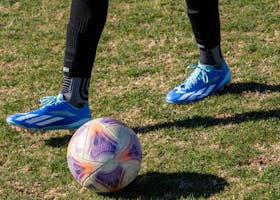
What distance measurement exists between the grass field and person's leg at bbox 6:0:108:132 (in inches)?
5.9

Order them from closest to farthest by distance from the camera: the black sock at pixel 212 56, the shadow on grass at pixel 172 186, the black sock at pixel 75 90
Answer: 1. the shadow on grass at pixel 172 186
2. the black sock at pixel 75 90
3. the black sock at pixel 212 56

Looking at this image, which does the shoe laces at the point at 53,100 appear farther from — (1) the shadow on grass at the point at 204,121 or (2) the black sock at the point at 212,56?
(2) the black sock at the point at 212,56

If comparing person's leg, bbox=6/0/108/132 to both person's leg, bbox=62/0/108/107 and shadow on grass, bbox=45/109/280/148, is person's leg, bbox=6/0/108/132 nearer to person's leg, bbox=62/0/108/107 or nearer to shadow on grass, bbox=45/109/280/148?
person's leg, bbox=62/0/108/107

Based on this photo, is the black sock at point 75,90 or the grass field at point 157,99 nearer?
the grass field at point 157,99

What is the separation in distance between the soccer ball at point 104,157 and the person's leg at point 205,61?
1.15m

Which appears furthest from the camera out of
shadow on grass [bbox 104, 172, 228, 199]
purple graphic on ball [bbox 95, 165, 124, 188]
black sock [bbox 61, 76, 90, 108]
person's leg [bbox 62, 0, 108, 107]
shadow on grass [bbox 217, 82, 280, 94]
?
shadow on grass [bbox 217, 82, 280, 94]

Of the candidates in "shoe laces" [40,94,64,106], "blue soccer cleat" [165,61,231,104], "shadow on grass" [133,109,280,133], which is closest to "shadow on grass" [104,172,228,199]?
"shadow on grass" [133,109,280,133]

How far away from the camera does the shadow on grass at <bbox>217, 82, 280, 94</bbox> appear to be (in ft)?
16.1

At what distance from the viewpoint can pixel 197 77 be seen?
15.9 ft

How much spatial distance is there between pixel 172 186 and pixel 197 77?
1260mm

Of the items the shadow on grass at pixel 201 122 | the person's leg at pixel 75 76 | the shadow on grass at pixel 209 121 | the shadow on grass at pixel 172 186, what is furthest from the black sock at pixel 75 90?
the shadow on grass at pixel 172 186

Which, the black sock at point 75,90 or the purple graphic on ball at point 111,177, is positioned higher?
the black sock at point 75,90

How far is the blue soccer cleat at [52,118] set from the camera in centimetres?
435

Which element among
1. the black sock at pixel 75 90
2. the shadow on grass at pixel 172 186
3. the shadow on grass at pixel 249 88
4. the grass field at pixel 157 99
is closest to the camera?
the shadow on grass at pixel 172 186
